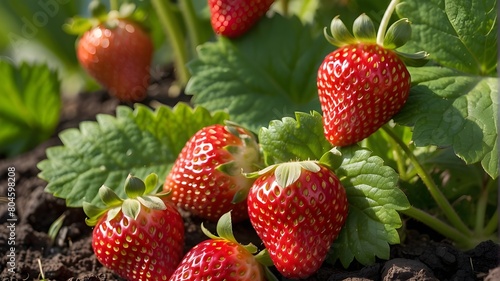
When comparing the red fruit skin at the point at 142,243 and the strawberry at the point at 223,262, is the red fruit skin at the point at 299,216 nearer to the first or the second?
the strawberry at the point at 223,262

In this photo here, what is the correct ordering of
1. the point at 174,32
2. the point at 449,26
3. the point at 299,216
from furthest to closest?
the point at 174,32
the point at 449,26
the point at 299,216

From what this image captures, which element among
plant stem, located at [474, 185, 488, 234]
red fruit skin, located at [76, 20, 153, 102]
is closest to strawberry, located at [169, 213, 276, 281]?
plant stem, located at [474, 185, 488, 234]

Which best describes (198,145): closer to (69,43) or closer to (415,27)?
(415,27)

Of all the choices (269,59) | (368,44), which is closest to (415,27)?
(368,44)

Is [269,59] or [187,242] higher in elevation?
[269,59]

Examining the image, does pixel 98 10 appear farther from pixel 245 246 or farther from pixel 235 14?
pixel 245 246

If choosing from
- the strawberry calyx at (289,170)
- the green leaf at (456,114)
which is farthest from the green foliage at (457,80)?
the strawberry calyx at (289,170)

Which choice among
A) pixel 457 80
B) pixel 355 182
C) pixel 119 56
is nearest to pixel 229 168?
pixel 355 182
